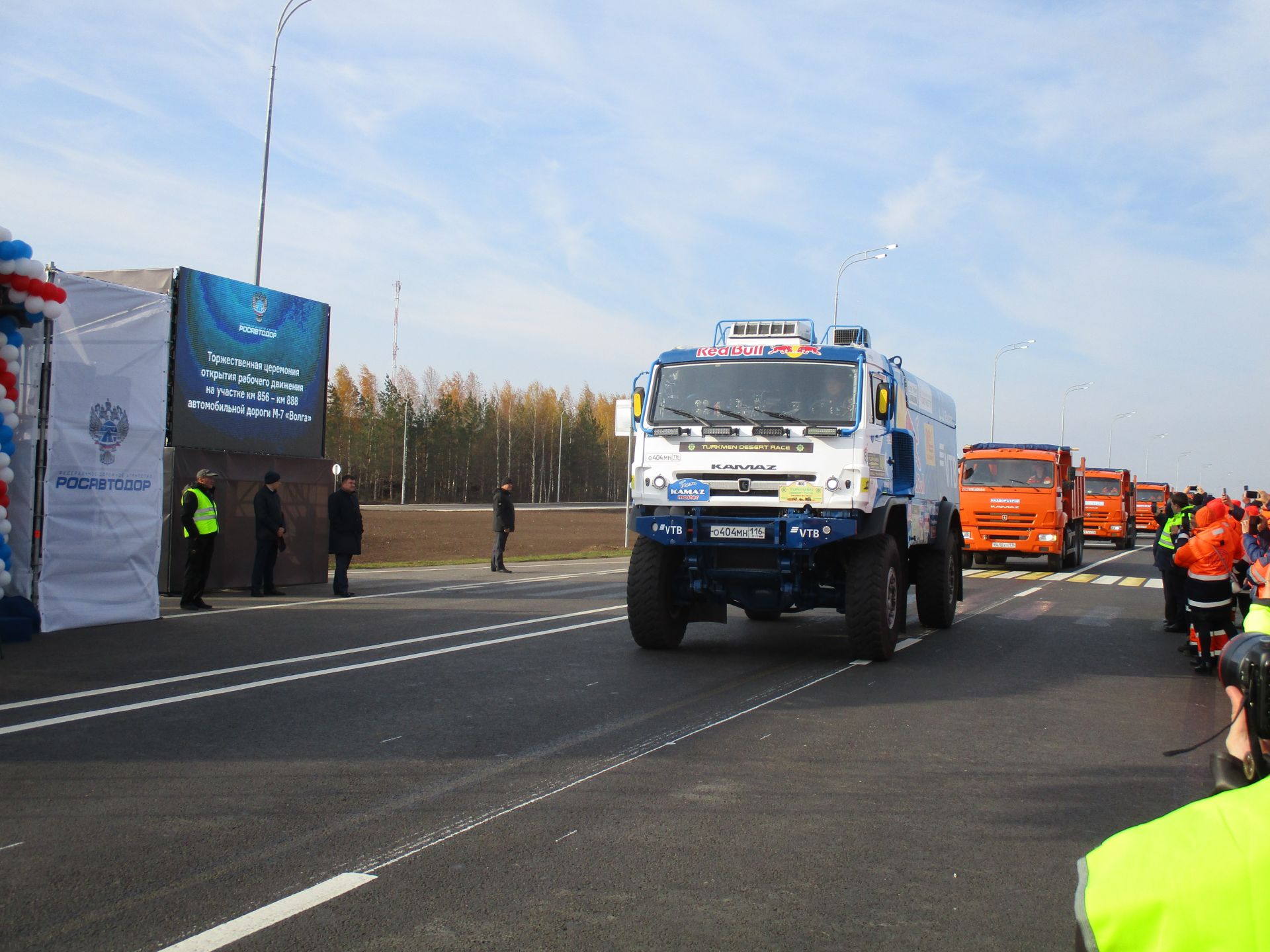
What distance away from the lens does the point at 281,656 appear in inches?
393

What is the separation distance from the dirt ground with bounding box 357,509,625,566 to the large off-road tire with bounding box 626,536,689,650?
14.1m

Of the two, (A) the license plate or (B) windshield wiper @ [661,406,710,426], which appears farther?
(B) windshield wiper @ [661,406,710,426]

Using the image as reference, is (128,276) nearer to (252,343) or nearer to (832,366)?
(252,343)

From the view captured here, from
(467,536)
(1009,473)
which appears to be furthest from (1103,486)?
(467,536)

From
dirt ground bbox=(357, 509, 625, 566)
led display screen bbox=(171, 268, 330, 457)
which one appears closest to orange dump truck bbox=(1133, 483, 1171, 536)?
dirt ground bbox=(357, 509, 625, 566)

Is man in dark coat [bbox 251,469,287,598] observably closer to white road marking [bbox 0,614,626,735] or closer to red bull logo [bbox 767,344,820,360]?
white road marking [bbox 0,614,626,735]

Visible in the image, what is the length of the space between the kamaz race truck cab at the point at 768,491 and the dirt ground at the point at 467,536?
14.2 m

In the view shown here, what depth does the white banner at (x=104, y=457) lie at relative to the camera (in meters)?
11.8

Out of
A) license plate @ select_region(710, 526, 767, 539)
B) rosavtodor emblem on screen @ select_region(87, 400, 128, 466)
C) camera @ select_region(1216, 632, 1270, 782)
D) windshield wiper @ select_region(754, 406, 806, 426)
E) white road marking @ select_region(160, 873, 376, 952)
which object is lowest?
white road marking @ select_region(160, 873, 376, 952)

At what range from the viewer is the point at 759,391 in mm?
10844

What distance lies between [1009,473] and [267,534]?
18057 mm

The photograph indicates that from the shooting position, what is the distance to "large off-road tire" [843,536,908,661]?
10344 millimetres

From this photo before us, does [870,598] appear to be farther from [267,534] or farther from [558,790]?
[267,534]

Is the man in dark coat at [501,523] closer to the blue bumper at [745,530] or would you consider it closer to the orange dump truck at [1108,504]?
the blue bumper at [745,530]
